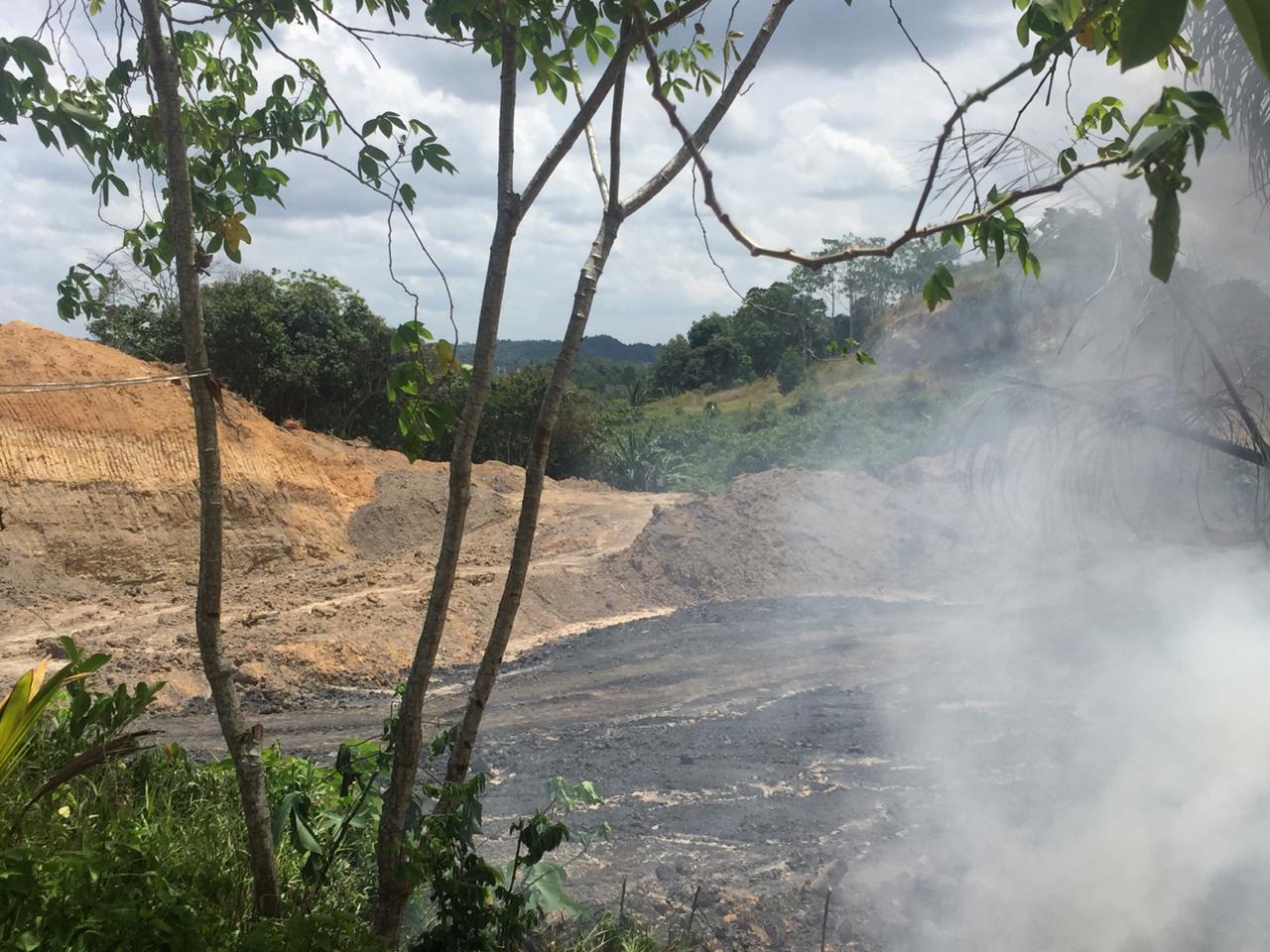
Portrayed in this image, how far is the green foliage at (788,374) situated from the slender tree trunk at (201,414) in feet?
118

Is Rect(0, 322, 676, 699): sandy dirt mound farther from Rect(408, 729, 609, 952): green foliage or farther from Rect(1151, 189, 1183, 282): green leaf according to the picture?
Rect(1151, 189, 1183, 282): green leaf

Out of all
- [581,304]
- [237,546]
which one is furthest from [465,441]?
[237,546]

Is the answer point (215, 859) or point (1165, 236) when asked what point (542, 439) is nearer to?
point (215, 859)

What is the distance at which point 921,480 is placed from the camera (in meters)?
19.2

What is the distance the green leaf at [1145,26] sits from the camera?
89cm

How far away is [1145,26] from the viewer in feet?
2.95

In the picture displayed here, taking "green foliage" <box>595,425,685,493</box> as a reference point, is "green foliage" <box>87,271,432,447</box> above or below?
above

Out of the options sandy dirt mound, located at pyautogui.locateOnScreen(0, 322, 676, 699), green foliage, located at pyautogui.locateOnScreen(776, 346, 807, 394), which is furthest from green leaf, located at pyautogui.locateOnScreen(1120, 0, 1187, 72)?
green foliage, located at pyautogui.locateOnScreen(776, 346, 807, 394)

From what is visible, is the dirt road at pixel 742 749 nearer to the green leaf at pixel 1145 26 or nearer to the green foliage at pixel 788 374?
the green leaf at pixel 1145 26

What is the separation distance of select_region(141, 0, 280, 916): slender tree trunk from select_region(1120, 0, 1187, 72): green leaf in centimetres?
245

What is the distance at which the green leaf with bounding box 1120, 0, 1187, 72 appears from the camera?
2.91 ft

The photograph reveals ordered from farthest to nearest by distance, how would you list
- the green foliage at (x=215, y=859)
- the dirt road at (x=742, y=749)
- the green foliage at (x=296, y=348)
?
the green foliage at (x=296, y=348)
the dirt road at (x=742, y=749)
the green foliage at (x=215, y=859)

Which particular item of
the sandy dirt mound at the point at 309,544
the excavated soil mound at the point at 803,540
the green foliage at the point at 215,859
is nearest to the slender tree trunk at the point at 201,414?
the green foliage at the point at 215,859

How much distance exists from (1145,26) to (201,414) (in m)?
2.59
